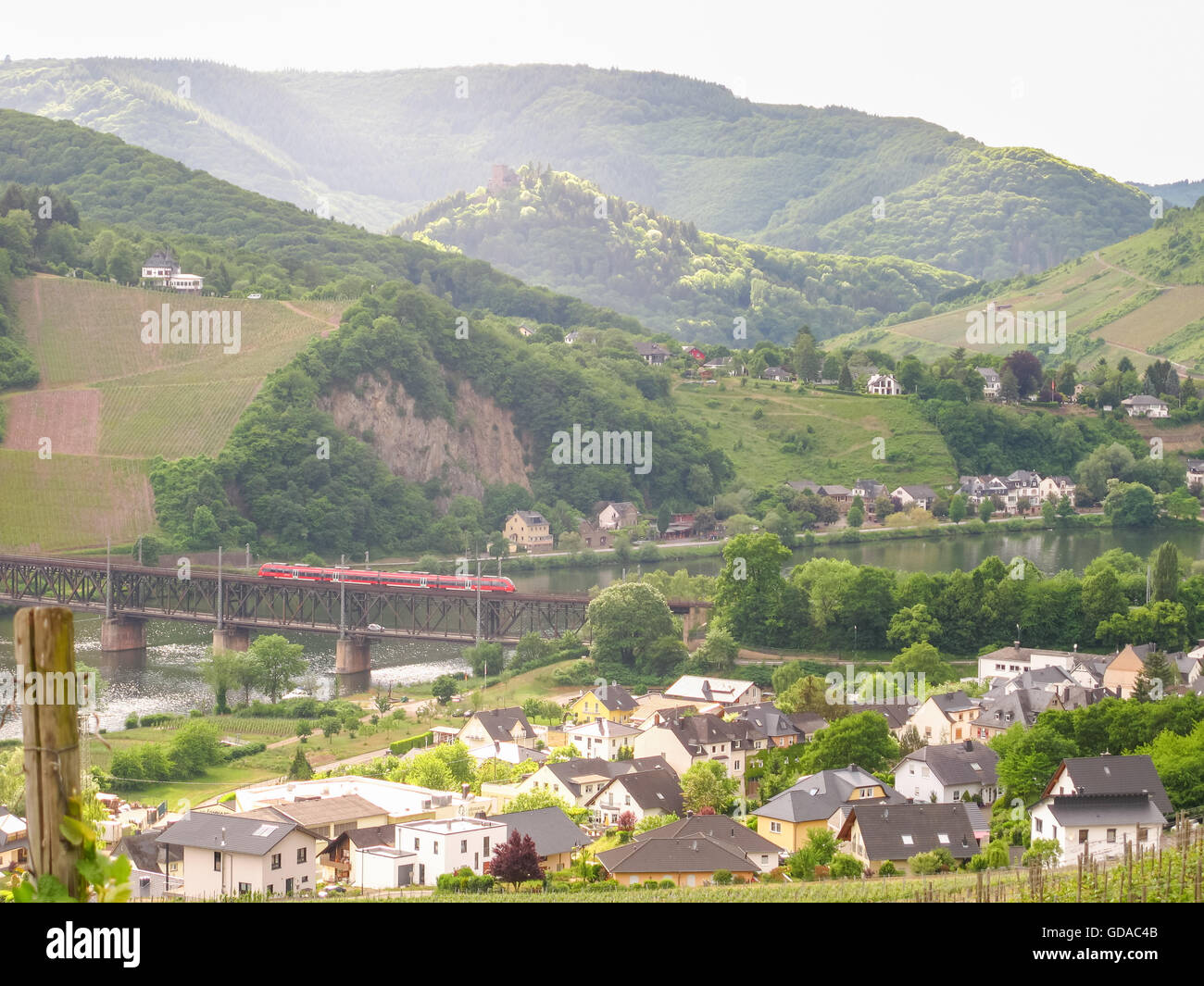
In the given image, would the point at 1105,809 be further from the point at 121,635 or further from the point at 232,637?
the point at 121,635

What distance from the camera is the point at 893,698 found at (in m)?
46.4

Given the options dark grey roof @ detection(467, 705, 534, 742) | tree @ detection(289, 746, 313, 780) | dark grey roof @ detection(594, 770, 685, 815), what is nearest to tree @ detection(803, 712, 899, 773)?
dark grey roof @ detection(594, 770, 685, 815)

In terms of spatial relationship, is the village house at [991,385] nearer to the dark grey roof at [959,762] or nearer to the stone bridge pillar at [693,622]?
the stone bridge pillar at [693,622]

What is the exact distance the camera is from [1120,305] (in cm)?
14262

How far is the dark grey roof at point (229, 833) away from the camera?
85.3ft

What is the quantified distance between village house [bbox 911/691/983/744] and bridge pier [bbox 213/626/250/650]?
99.0 ft

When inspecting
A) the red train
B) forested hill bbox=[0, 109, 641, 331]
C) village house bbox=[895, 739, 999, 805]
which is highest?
forested hill bbox=[0, 109, 641, 331]

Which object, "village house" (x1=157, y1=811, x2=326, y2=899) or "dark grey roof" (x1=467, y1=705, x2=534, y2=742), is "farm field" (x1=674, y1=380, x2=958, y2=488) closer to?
"dark grey roof" (x1=467, y1=705, x2=534, y2=742)

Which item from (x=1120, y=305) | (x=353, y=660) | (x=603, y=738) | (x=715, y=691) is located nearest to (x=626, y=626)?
(x=715, y=691)

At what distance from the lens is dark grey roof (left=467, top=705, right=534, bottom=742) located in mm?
41594

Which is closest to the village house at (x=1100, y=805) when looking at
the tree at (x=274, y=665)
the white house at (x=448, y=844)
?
the white house at (x=448, y=844)
